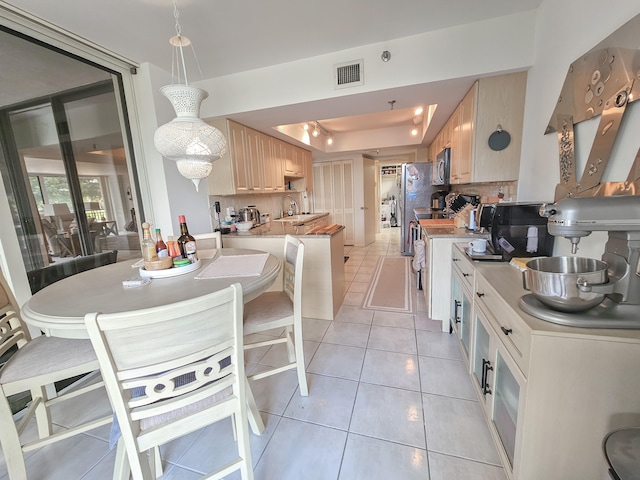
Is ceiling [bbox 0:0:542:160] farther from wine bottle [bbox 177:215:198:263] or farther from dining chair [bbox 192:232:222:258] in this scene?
dining chair [bbox 192:232:222:258]

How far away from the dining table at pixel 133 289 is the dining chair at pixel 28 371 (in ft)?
0.60

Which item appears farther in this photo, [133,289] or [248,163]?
[248,163]

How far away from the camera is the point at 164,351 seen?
82 cm

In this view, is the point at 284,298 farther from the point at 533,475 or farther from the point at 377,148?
the point at 377,148

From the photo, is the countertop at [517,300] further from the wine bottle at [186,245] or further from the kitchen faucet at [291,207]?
the kitchen faucet at [291,207]

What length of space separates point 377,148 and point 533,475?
17.1 ft

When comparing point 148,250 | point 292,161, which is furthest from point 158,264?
point 292,161

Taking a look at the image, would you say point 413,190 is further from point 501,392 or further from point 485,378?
point 501,392

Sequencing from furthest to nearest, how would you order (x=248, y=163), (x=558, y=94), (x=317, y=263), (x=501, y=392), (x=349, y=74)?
(x=248, y=163), (x=317, y=263), (x=349, y=74), (x=558, y=94), (x=501, y=392)

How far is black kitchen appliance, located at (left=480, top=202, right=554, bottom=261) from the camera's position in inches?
63.9

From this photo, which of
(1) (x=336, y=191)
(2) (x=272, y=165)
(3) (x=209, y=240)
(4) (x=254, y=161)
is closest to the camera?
(3) (x=209, y=240)

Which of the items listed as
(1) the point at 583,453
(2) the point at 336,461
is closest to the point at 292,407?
(2) the point at 336,461

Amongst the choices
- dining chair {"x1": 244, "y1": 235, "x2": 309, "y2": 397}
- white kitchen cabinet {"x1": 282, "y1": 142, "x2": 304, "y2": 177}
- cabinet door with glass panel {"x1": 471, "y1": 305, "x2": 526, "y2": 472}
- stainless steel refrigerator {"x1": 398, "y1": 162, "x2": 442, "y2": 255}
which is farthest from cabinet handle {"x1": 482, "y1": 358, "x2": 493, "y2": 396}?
white kitchen cabinet {"x1": 282, "y1": 142, "x2": 304, "y2": 177}

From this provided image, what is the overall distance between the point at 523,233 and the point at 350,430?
5.14 feet
